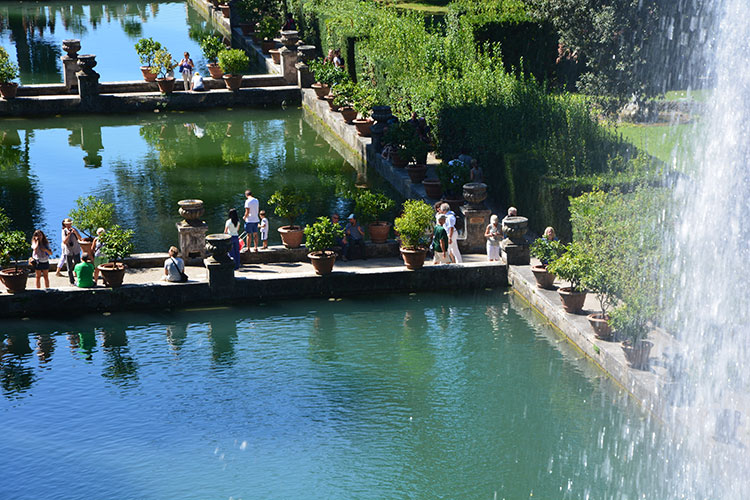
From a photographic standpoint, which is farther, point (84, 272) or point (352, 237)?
point (352, 237)

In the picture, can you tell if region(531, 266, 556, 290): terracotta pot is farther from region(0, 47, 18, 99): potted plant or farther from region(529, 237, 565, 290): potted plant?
region(0, 47, 18, 99): potted plant

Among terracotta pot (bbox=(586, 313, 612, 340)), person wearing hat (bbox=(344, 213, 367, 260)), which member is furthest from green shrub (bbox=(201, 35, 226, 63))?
terracotta pot (bbox=(586, 313, 612, 340))

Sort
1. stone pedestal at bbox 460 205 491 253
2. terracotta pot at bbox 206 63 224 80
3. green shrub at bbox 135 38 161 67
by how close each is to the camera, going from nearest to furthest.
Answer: stone pedestal at bbox 460 205 491 253, green shrub at bbox 135 38 161 67, terracotta pot at bbox 206 63 224 80

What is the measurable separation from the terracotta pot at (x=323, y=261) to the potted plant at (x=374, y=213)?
1798 millimetres

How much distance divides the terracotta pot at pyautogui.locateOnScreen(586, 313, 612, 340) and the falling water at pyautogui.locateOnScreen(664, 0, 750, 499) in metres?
0.99

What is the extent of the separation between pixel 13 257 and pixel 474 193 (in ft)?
30.0

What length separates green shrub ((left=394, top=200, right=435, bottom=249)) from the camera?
2167 cm

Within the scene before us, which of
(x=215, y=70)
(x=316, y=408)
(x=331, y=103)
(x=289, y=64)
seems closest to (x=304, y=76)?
(x=289, y=64)

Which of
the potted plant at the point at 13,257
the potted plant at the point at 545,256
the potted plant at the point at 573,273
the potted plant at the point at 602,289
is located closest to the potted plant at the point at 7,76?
the potted plant at the point at 13,257

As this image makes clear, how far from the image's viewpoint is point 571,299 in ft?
62.9

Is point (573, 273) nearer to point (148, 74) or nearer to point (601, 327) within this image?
point (601, 327)

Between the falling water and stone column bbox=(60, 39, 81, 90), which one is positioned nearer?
the falling water

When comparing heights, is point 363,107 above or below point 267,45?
below

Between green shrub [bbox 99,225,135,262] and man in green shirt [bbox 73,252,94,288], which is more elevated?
green shrub [bbox 99,225,135,262]
